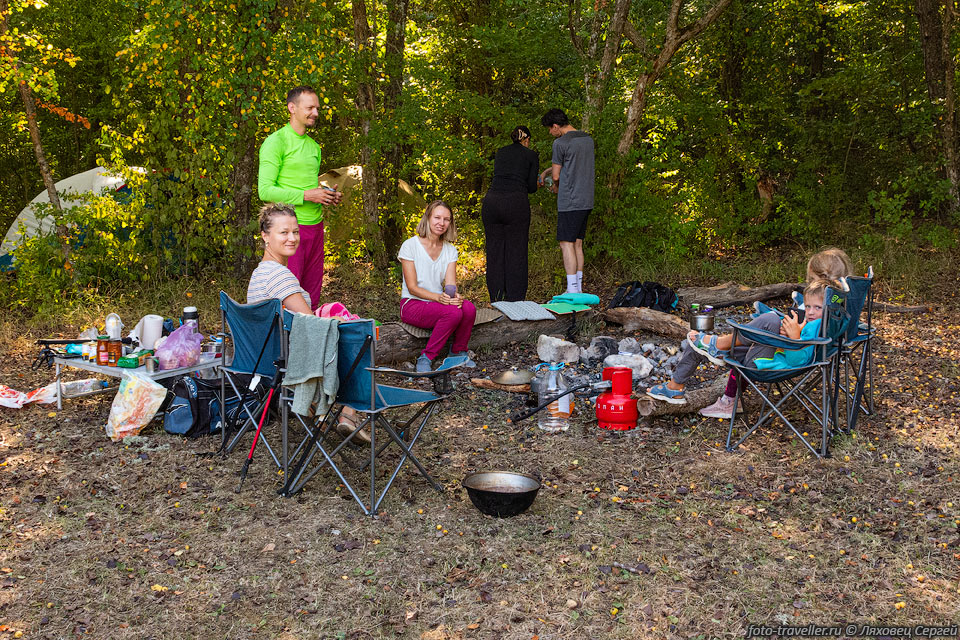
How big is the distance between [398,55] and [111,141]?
3.02 meters

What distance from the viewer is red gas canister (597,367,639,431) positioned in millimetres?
4508

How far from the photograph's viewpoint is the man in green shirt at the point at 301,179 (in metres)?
4.81

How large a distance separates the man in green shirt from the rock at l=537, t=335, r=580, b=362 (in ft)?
5.95

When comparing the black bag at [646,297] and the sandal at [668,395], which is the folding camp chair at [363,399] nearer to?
the sandal at [668,395]

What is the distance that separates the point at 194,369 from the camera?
15.1ft

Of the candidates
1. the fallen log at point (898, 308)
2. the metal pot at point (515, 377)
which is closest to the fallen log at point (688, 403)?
the metal pot at point (515, 377)

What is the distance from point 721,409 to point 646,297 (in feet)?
8.34

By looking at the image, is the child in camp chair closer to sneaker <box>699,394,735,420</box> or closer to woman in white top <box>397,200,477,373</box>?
sneaker <box>699,394,735,420</box>

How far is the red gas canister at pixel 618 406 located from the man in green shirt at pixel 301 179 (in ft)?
5.98

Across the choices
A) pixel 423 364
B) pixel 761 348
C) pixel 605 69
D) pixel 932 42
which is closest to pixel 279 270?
pixel 423 364

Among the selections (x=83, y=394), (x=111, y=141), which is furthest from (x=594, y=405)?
(x=111, y=141)

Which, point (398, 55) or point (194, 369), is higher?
point (398, 55)

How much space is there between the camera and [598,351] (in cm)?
586

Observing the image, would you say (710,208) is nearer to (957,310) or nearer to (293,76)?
(957,310)
